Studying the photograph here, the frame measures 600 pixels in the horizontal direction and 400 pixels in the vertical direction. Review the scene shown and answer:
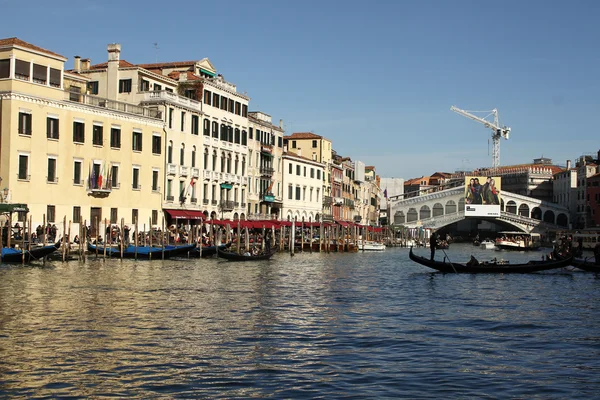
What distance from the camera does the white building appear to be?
56625 millimetres

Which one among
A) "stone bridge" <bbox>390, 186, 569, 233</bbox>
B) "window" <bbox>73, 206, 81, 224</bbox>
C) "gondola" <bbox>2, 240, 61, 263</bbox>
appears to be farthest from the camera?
"stone bridge" <bbox>390, 186, 569, 233</bbox>

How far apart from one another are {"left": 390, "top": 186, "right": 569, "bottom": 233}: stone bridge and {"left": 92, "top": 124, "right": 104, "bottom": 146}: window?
56161mm

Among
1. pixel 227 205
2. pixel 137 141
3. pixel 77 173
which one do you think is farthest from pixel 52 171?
pixel 227 205

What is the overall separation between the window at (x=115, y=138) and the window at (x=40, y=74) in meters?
4.31

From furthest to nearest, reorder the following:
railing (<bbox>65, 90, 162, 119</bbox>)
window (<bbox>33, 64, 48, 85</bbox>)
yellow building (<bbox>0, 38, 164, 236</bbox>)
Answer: railing (<bbox>65, 90, 162, 119</bbox>), window (<bbox>33, 64, 48, 85</bbox>), yellow building (<bbox>0, 38, 164, 236</bbox>)

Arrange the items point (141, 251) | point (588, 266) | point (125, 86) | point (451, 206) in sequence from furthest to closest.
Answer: point (451, 206)
point (125, 86)
point (141, 251)
point (588, 266)

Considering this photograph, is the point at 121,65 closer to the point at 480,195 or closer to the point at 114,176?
the point at 114,176

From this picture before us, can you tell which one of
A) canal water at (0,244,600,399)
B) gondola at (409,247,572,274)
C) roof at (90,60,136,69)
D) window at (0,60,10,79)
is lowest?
canal water at (0,244,600,399)

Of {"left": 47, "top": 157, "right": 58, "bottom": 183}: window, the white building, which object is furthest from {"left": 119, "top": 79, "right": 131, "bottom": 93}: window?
the white building

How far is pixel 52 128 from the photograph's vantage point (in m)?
32.8

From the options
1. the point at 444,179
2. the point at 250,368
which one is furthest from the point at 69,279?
the point at 444,179

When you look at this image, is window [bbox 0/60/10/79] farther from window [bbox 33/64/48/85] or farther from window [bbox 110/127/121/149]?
window [bbox 110/127/121/149]

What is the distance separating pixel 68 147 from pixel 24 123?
8.10 ft

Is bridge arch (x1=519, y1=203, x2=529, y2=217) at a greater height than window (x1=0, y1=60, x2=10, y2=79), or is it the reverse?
window (x1=0, y1=60, x2=10, y2=79)
